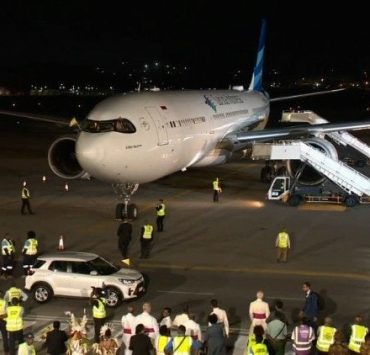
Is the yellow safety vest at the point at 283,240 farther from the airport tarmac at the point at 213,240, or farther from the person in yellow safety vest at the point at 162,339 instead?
the person in yellow safety vest at the point at 162,339

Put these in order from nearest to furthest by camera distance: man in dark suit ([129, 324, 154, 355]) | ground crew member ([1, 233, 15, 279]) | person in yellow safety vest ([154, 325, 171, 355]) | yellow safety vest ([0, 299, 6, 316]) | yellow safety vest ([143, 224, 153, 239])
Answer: man in dark suit ([129, 324, 154, 355]) < person in yellow safety vest ([154, 325, 171, 355]) < yellow safety vest ([0, 299, 6, 316]) < ground crew member ([1, 233, 15, 279]) < yellow safety vest ([143, 224, 153, 239])

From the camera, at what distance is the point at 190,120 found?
89.6ft

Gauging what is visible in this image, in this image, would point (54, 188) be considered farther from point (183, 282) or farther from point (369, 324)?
point (369, 324)

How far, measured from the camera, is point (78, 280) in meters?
15.5

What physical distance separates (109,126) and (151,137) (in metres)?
1.65

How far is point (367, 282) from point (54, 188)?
1872cm

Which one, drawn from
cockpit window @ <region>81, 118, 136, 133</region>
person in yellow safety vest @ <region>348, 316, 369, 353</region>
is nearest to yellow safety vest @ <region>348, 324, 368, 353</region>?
person in yellow safety vest @ <region>348, 316, 369, 353</region>

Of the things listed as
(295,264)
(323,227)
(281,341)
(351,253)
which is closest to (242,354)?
(281,341)

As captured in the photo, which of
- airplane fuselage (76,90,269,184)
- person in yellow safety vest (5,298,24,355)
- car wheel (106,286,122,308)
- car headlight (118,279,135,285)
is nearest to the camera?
person in yellow safety vest (5,298,24,355)

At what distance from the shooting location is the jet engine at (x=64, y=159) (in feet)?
86.1

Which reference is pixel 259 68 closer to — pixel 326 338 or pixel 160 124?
pixel 160 124

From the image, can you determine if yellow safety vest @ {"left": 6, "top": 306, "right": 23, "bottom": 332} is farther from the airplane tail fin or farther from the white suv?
the airplane tail fin

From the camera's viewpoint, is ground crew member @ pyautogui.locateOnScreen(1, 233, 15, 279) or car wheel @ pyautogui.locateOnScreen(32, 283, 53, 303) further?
ground crew member @ pyautogui.locateOnScreen(1, 233, 15, 279)

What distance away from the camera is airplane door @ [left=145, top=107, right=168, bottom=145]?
78.1ft
